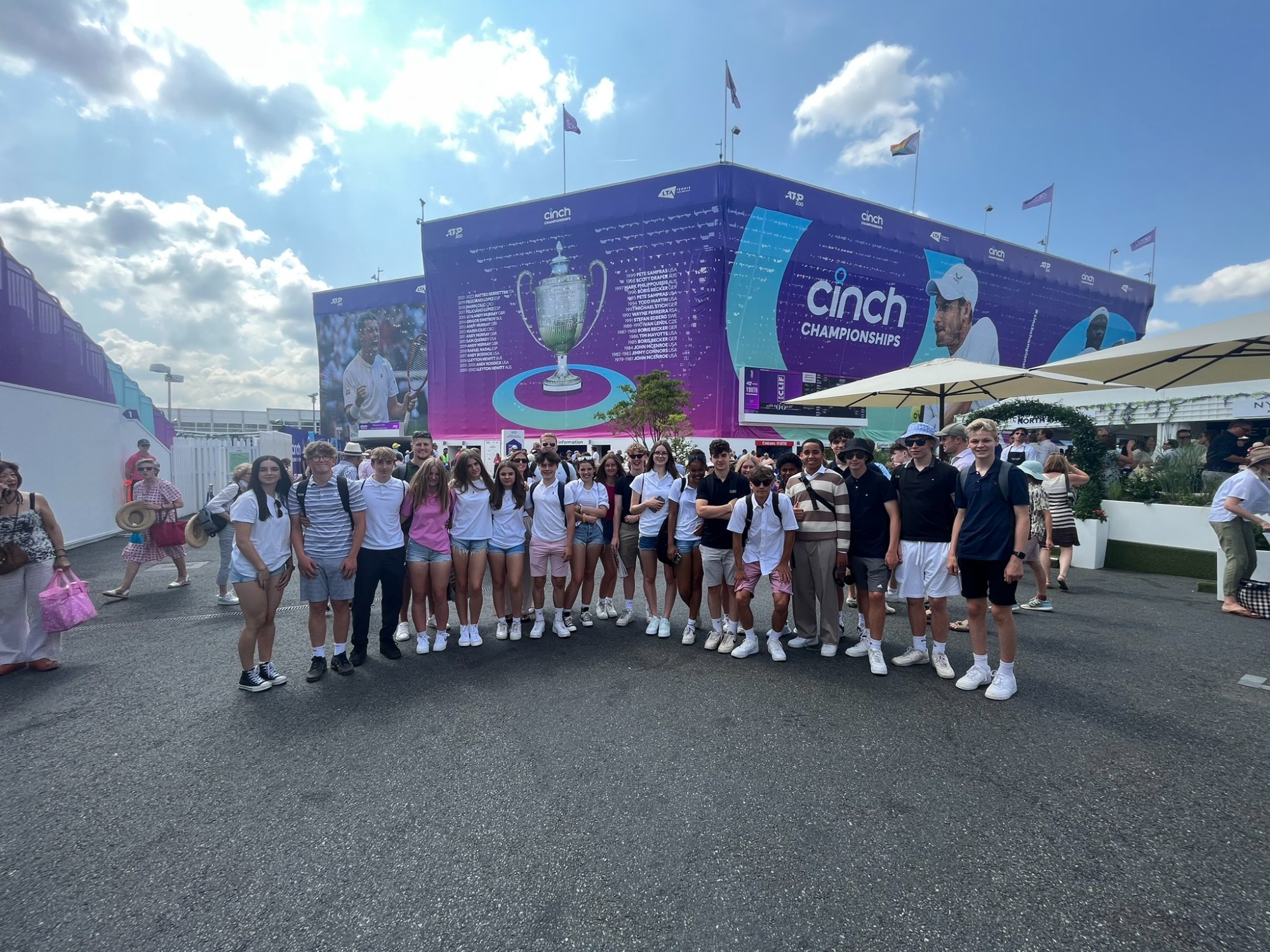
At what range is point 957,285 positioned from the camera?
31219 millimetres

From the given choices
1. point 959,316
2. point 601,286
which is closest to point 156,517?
point 601,286

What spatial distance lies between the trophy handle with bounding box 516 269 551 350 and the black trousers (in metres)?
25.2

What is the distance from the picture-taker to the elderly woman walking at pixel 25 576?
4.26m

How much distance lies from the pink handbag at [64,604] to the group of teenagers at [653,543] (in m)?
1.47

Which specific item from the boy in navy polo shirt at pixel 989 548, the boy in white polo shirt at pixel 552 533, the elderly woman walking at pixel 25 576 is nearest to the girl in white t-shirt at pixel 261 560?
the elderly woman walking at pixel 25 576

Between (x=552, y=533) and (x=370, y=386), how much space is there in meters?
40.7

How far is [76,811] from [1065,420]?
38.9ft

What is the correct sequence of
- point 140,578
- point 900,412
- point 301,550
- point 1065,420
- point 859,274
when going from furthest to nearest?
point 900,412 < point 859,274 < point 1065,420 < point 140,578 < point 301,550

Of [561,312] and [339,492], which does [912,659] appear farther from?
[561,312]

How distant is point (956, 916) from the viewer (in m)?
2.00

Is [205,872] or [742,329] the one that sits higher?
[742,329]

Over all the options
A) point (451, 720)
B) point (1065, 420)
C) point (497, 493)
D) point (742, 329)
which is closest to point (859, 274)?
point (742, 329)

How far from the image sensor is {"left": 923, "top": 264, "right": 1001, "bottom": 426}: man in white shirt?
101 ft

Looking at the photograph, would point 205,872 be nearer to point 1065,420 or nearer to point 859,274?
point 1065,420
